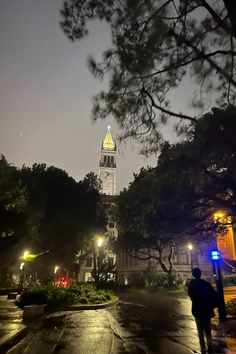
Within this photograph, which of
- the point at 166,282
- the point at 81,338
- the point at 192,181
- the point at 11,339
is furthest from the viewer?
the point at 166,282

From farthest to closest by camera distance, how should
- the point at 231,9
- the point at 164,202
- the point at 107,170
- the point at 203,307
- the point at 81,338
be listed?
the point at 107,170, the point at 164,202, the point at 81,338, the point at 203,307, the point at 231,9

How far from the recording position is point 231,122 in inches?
505

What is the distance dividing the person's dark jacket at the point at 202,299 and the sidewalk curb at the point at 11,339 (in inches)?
181

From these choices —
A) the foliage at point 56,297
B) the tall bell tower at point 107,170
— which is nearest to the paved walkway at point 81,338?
the foliage at point 56,297

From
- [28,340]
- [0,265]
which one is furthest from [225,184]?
[0,265]

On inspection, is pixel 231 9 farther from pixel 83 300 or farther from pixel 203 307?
pixel 83 300

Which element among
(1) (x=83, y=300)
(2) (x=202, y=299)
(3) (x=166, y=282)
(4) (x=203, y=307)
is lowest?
(1) (x=83, y=300)

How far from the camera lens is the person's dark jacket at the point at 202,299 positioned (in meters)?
6.67

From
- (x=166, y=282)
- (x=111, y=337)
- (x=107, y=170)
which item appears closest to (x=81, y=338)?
(x=111, y=337)

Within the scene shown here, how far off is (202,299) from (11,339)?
5135mm

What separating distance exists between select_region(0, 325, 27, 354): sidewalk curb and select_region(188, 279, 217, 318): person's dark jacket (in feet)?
15.1

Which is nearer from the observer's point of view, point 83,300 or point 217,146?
point 217,146

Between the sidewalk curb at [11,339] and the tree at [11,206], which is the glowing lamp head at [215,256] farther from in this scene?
the tree at [11,206]

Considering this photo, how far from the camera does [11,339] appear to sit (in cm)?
795
